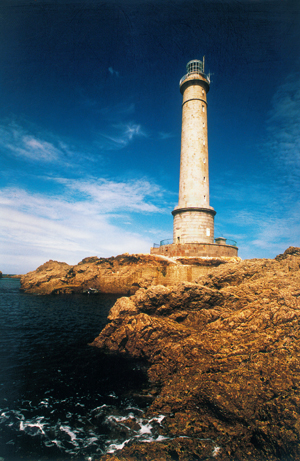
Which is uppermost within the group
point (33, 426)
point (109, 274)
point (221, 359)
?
point (109, 274)

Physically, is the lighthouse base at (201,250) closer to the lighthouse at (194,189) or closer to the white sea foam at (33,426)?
the lighthouse at (194,189)

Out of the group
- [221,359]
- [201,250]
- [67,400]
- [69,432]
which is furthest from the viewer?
[201,250]

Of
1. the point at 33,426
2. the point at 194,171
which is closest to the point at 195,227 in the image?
the point at 194,171

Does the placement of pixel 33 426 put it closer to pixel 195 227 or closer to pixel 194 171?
pixel 195 227

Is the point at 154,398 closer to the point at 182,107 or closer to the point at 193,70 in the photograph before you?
the point at 182,107

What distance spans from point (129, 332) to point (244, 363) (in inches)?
201

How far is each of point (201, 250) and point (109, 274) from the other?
15.7 m

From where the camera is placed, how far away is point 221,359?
662 centimetres

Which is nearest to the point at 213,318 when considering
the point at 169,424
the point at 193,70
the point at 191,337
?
the point at 191,337

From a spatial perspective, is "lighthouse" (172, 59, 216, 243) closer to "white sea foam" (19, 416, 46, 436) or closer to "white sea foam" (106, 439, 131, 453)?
"white sea foam" (106, 439, 131, 453)

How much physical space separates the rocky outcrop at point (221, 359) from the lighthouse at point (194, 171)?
14.7m

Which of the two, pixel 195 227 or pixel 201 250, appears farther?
pixel 195 227

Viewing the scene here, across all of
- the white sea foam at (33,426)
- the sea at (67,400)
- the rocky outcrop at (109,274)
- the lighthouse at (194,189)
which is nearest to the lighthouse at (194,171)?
the lighthouse at (194,189)

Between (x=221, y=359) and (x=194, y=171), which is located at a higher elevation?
(x=194, y=171)
